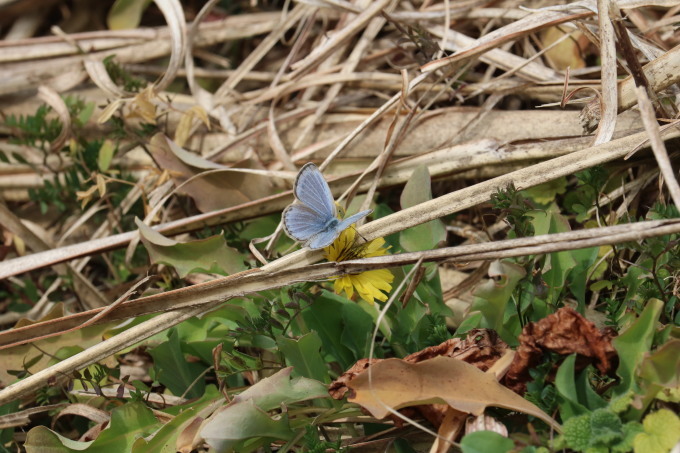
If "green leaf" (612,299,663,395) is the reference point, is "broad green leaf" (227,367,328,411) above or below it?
below

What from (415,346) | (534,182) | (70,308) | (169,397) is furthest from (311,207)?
(70,308)

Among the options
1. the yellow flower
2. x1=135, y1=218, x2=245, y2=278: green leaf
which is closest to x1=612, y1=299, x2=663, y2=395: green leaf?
the yellow flower

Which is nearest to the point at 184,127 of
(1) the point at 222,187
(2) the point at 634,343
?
(1) the point at 222,187

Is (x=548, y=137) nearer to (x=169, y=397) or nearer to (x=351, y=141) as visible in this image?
(x=351, y=141)

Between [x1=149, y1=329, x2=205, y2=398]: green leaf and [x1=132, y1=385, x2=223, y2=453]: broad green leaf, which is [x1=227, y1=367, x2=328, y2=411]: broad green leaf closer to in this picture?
[x1=132, y1=385, x2=223, y2=453]: broad green leaf

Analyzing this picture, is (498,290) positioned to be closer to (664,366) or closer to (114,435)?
(664,366)
